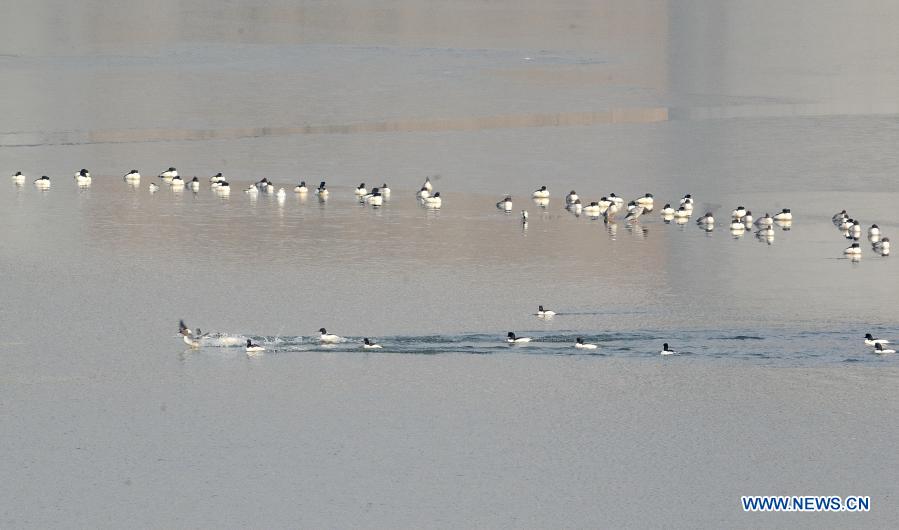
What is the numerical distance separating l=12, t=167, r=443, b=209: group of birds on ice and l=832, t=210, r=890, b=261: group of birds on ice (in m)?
8.02

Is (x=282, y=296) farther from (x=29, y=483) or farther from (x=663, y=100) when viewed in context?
(x=663, y=100)

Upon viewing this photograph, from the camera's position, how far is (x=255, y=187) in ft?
120

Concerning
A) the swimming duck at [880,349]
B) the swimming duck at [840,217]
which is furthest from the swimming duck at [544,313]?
the swimming duck at [840,217]

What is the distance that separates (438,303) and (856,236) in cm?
890

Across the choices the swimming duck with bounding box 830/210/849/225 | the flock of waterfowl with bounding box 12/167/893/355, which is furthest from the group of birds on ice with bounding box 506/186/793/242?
the swimming duck with bounding box 830/210/849/225

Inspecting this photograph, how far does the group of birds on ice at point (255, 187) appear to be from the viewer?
35344 millimetres

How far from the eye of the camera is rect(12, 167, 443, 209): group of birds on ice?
1391 inches

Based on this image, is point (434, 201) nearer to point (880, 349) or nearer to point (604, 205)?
point (604, 205)

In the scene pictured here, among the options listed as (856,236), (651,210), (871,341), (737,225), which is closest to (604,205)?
(651,210)

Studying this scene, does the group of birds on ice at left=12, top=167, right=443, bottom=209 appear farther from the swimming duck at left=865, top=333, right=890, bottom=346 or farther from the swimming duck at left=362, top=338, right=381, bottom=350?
the swimming duck at left=865, top=333, right=890, bottom=346

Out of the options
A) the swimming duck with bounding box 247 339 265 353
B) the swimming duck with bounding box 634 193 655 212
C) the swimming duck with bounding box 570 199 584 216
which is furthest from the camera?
the swimming duck with bounding box 570 199 584 216

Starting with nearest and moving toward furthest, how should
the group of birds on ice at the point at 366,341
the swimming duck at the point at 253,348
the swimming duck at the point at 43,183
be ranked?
the group of birds on ice at the point at 366,341, the swimming duck at the point at 253,348, the swimming duck at the point at 43,183

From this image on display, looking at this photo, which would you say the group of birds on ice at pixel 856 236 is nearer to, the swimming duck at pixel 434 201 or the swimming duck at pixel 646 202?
the swimming duck at pixel 646 202

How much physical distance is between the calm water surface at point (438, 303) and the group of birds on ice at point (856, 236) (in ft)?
1.01
